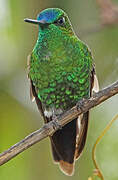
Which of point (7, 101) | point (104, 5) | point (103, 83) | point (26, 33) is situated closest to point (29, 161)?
point (7, 101)

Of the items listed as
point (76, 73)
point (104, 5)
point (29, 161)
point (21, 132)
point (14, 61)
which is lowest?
point (29, 161)

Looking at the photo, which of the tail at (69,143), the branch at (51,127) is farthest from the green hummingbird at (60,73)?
the branch at (51,127)

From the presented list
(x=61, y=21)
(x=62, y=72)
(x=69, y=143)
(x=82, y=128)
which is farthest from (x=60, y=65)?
(x=69, y=143)

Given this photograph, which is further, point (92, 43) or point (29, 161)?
point (92, 43)

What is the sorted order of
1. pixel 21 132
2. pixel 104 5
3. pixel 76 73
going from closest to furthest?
pixel 104 5
pixel 76 73
pixel 21 132

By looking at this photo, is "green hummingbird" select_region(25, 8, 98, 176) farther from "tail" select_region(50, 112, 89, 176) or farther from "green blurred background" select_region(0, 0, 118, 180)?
"green blurred background" select_region(0, 0, 118, 180)

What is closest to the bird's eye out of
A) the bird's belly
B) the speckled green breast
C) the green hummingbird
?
the green hummingbird

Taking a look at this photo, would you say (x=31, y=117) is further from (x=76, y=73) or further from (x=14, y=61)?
(x=76, y=73)
